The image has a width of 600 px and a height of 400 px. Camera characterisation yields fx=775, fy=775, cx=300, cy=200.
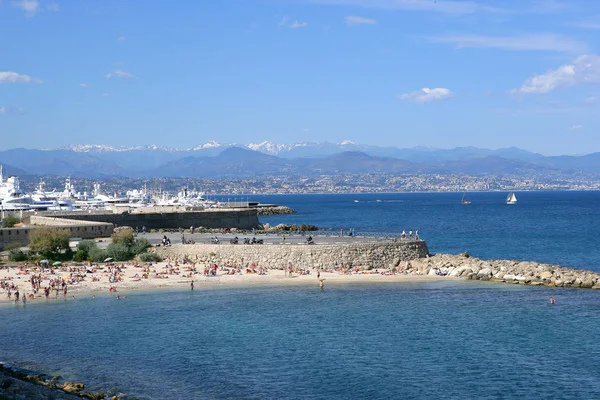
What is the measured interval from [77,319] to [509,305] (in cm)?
1712

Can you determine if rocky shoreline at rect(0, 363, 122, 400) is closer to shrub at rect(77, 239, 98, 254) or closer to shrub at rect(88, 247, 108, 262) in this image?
shrub at rect(88, 247, 108, 262)

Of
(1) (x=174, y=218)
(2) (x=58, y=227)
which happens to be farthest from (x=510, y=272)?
(1) (x=174, y=218)

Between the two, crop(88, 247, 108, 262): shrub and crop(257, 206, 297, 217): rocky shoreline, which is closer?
crop(88, 247, 108, 262): shrub

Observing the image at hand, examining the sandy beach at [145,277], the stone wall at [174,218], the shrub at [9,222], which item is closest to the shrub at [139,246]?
the sandy beach at [145,277]

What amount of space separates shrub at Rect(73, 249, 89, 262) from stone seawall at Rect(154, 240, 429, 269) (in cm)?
653

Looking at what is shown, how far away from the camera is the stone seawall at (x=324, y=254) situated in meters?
41.6

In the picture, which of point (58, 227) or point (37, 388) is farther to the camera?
point (58, 227)

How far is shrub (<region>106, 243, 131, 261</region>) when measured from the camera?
4409 centimetres

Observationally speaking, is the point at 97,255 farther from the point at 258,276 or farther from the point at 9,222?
the point at 9,222

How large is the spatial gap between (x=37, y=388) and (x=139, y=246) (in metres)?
27.6

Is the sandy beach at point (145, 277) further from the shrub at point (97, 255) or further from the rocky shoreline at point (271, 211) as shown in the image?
the rocky shoreline at point (271, 211)

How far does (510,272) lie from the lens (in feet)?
128

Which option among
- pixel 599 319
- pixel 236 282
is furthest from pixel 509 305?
pixel 236 282

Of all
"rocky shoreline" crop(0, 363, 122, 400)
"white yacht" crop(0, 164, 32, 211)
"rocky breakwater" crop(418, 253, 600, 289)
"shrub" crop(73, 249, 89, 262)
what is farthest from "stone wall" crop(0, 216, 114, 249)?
"rocky shoreline" crop(0, 363, 122, 400)
